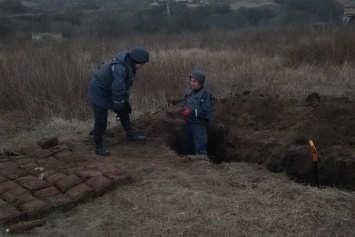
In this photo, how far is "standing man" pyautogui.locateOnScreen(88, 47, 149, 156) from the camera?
5.20 m

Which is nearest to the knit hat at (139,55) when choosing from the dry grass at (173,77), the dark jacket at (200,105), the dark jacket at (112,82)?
the dark jacket at (112,82)

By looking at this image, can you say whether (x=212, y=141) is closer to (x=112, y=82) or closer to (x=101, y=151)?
(x=101, y=151)

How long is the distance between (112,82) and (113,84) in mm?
92

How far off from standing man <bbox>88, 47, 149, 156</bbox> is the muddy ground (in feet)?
1.47

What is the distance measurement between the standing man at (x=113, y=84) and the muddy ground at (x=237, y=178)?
45 cm

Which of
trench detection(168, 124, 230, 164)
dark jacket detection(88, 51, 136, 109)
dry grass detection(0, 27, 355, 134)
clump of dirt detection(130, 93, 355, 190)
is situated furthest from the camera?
dry grass detection(0, 27, 355, 134)

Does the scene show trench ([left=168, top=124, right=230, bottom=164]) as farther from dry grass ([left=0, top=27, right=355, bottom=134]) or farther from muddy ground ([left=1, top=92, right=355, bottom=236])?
dry grass ([left=0, top=27, right=355, bottom=134])

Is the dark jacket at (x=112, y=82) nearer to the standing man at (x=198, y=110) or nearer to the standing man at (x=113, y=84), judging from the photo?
the standing man at (x=113, y=84)

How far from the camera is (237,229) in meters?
3.53

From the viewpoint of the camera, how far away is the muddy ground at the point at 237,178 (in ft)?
11.9

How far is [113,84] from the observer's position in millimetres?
5184

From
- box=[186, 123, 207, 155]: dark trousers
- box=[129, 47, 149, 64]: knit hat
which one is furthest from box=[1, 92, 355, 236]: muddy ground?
box=[129, 47, 149, 64]: knit hat

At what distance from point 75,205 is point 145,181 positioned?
0.83 metres

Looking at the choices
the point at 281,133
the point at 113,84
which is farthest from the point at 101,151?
the point at 281,133
